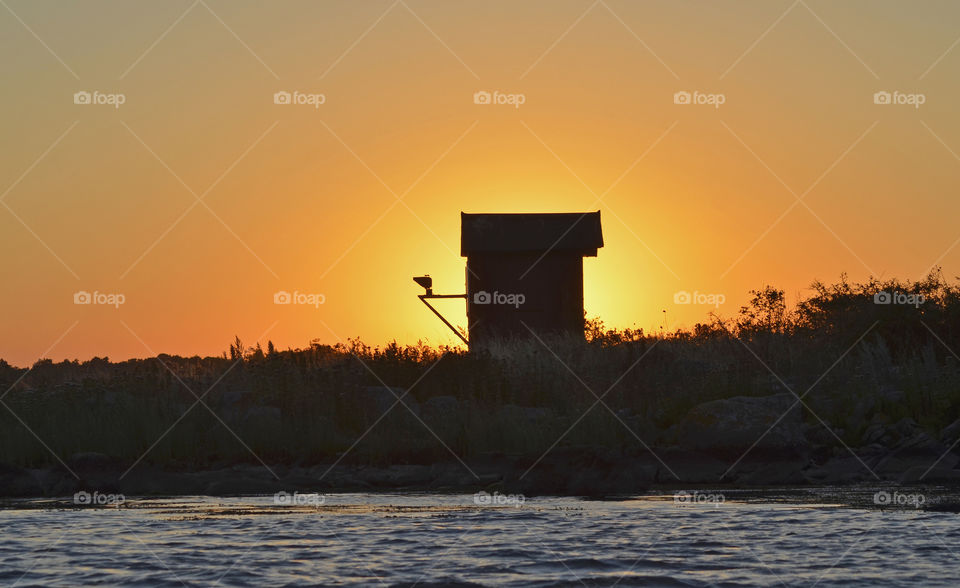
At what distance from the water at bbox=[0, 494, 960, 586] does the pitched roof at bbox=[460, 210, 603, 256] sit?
2360cm

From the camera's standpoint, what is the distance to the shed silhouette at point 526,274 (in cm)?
3850

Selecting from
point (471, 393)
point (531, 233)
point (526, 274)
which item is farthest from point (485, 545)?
point (531, 233)

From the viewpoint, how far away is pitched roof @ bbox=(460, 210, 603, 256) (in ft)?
128

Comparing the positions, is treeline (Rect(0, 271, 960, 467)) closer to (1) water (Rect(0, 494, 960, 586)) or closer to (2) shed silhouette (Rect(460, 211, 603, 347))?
(1) water (Rect(0, 494, 960, 586))

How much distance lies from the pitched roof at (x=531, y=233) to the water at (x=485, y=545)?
23.6 m

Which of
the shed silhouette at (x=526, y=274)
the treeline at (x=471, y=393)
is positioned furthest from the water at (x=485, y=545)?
the shed silhouette at (x=526, y=274)

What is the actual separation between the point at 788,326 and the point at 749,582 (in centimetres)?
2118

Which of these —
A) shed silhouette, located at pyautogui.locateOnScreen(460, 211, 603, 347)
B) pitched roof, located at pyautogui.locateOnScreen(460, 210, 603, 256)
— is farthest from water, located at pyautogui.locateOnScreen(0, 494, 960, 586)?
pitched roof, located at pyautogui.locateOnScreen(460, 210, 603, 256)

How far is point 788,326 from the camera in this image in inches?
1192

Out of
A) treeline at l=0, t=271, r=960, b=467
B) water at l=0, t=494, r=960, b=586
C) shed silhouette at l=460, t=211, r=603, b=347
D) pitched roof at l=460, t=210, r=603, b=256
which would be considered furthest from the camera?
pitched roof at l=460, t=210, r=603, b=256

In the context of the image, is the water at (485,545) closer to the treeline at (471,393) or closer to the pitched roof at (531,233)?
the treeline at (471,393)

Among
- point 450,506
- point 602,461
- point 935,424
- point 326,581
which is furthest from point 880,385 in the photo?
point 326,581

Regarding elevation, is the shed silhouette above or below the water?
above

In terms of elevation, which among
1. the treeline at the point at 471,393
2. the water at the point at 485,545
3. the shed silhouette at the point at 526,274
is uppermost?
the shed silhouette at the point at 526,274
